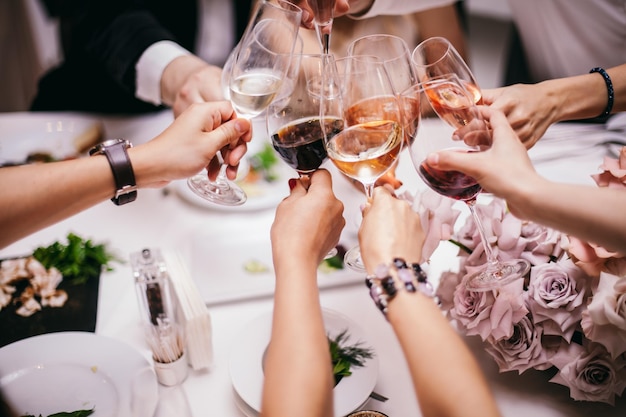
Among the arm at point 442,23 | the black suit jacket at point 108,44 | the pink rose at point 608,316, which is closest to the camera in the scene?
the pink rose at point 608,316

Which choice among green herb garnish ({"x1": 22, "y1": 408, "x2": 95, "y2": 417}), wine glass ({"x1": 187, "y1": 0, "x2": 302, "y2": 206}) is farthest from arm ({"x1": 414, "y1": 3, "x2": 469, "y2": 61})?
green herb garnish ({"x1": 22, "y1": 408, "x2": 95, "y2": 417})

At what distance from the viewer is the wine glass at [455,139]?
0.91 meters

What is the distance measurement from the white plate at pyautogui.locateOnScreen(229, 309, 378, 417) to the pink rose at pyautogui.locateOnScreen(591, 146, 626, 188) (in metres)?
0.56

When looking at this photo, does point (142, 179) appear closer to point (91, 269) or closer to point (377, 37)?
point (91, 269)

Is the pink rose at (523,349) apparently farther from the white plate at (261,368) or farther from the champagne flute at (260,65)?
the champagne flute at (260,65)

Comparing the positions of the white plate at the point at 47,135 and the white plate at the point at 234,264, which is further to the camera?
the white plate at the point at 47,135

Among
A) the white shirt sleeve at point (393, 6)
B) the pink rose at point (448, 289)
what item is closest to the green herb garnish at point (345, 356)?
the pink rose at point (448, 289)

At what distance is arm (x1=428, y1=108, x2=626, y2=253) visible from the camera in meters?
0.79

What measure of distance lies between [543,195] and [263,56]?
62cm

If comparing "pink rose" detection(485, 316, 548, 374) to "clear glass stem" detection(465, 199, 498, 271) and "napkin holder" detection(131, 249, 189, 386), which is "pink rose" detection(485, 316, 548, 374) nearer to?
"clear glass stem" detection(465, 199, 498, 271)

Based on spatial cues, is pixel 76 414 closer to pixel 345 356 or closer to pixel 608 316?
pixel 345 356

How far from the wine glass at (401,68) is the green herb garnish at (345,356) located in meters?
0.42

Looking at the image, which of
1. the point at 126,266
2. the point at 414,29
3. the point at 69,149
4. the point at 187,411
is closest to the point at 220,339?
the point at 187,411

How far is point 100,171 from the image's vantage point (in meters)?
1.08
